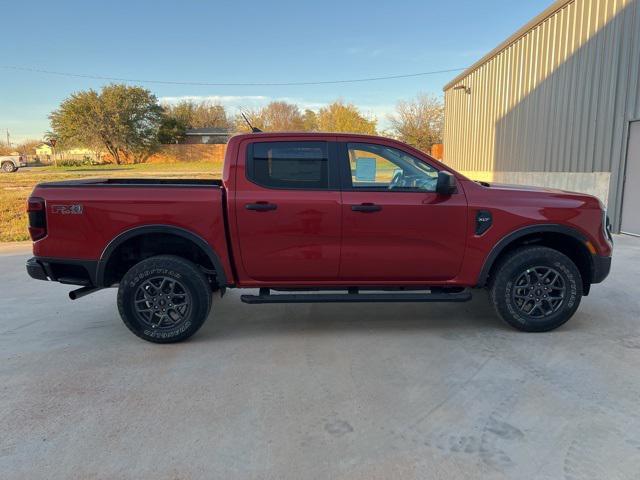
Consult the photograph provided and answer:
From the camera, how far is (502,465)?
2416 mm

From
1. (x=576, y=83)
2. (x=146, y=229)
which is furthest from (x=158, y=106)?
(x=146, y=229)

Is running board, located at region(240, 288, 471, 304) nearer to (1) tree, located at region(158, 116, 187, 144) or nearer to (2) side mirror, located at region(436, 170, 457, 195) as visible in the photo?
(2) side mirror, located at region(436, 170, 457, 195)

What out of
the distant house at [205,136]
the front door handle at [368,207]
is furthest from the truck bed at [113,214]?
the distant house at [205,136]

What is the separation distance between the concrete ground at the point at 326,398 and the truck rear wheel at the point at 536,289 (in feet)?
0.60

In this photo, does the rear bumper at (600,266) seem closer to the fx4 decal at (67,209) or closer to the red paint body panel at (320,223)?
the red paint body panel at (320,223)

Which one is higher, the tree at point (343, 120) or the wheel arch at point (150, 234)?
the tree at point (343, 120)

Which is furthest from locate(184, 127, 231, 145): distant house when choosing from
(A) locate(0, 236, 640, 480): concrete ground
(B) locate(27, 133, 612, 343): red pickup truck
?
(A) locate(0, 236, 640, 480): concrete ground

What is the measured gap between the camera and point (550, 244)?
14.6ft

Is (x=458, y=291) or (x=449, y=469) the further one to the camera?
(x=458, y=291)

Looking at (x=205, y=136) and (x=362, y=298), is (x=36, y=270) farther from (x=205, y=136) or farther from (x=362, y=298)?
(x=205, y=136)

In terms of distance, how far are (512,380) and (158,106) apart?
196 feet

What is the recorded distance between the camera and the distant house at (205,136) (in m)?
64.7

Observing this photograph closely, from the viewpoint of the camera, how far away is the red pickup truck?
396cm

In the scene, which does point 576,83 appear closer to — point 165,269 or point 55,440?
point 165,269
